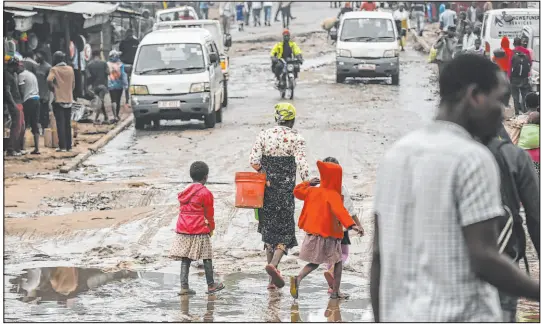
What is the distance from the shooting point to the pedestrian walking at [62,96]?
62.3 ft

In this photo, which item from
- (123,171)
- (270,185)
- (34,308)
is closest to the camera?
(34,308)

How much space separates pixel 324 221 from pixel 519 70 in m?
13.7

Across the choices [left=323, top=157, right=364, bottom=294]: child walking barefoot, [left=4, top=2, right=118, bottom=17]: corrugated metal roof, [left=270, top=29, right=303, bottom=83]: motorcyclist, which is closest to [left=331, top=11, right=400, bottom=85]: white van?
[left=270, top=29, right=303, bottom=83]: motorcyclist

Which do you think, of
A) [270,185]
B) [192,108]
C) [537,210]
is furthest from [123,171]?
[537,210]

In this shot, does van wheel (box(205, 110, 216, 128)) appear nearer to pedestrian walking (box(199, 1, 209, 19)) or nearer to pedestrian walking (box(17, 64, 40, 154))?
pedestrian walking (box(17, 64, 40, 154))

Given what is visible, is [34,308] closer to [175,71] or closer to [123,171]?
[123,171]

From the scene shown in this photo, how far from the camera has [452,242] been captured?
3768 mm

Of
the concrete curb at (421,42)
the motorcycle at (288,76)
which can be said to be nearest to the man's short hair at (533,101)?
the motorcycle at (288,76)

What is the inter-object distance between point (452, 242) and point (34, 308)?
599 centimetres

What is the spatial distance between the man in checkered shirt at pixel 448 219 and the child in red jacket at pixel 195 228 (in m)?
5.93

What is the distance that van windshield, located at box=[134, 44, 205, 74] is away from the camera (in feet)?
75.7

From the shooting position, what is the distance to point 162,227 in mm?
12844

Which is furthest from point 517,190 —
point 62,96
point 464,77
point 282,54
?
point 282,54

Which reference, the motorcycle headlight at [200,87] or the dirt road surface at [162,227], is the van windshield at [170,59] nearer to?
the motorcycle headlight at [200,87]
